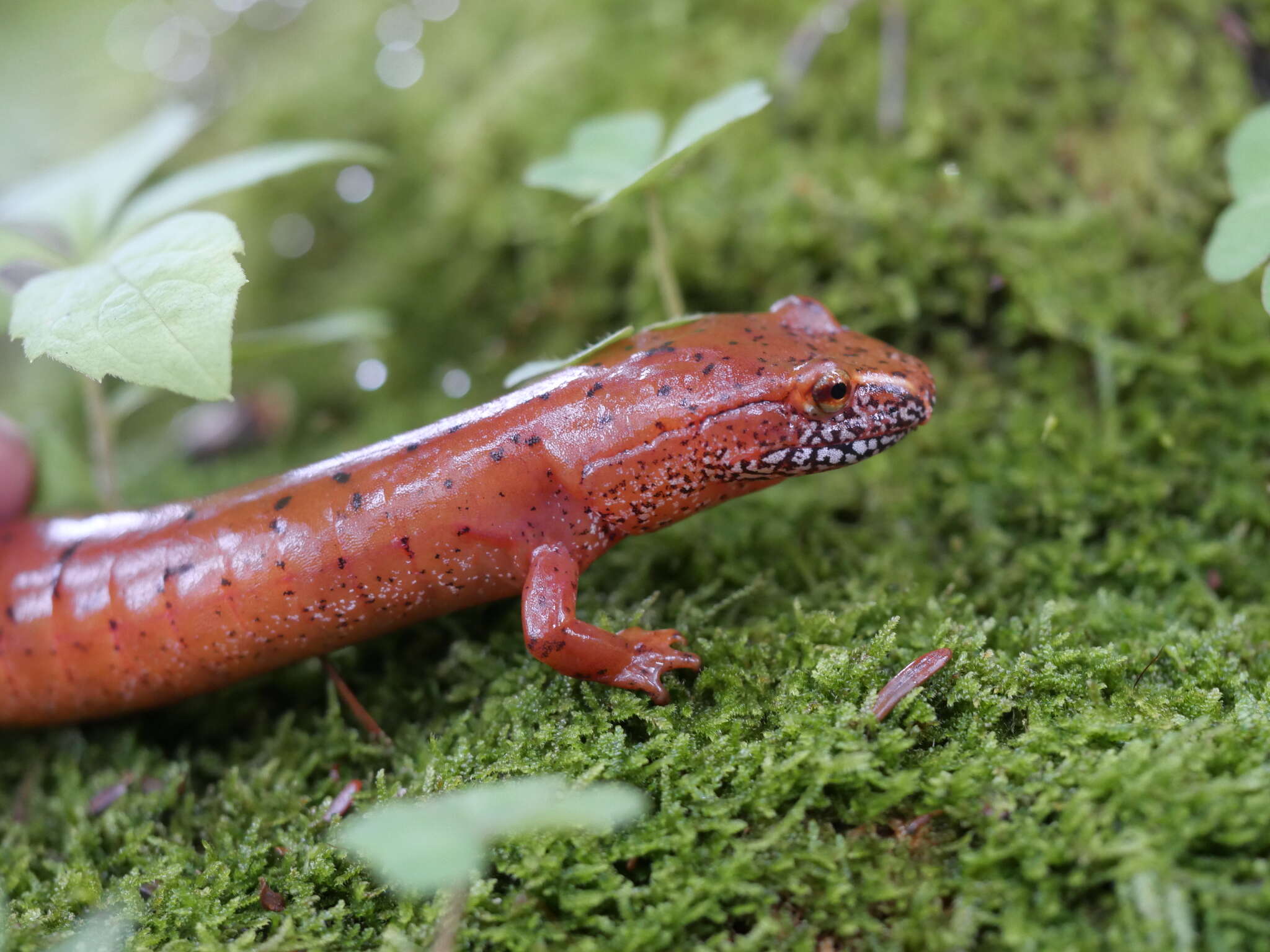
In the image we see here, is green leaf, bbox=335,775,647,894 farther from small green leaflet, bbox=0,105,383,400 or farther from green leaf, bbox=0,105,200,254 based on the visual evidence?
green leaf, bbox=0,105,200,254

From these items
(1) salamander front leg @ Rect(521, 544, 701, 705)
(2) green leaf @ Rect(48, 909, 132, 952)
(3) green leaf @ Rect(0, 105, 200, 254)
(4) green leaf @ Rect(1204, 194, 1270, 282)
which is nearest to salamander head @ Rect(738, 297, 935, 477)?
(1) salamander front leg @ Rect(521, 544, 701, 705)

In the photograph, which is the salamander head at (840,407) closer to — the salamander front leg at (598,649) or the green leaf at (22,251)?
the salamander front leg at (598,649)

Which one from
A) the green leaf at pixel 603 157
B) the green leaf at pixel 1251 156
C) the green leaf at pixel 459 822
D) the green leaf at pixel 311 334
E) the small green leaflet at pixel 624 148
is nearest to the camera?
the green leaf at pixel 459 822

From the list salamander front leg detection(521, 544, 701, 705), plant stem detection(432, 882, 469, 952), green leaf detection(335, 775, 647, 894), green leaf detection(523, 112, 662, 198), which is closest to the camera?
green leaf detection(335, 775, 647, 894)

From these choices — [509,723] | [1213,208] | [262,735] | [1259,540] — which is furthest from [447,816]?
[1213,208]

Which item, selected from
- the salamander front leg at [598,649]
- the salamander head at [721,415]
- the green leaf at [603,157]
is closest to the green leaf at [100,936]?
the salamander front leg at [598,649]

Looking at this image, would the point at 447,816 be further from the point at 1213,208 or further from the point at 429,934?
the point at 1213,208
